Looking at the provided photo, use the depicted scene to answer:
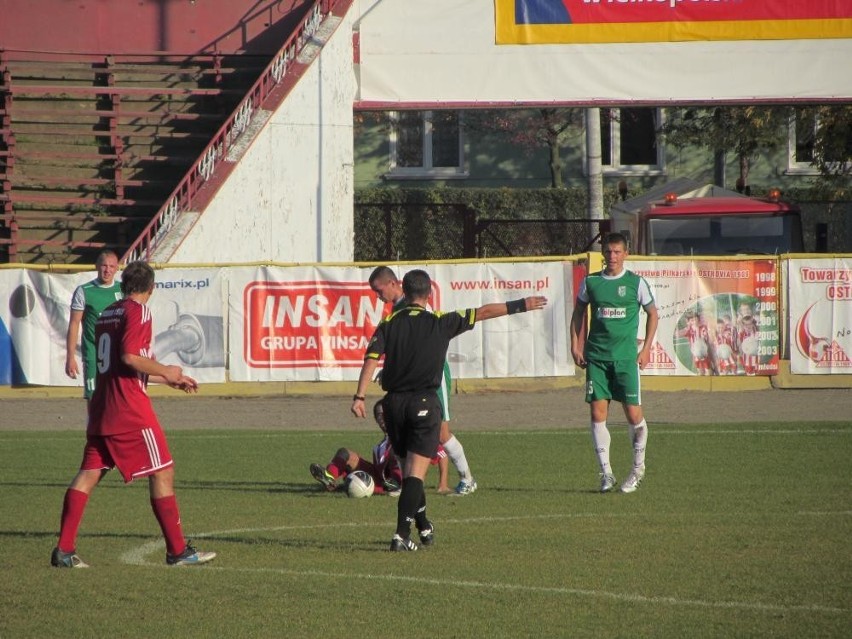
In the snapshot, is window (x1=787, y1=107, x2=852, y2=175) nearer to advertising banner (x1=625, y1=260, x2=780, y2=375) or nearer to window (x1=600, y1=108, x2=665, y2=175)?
window (x1=600, y1=108, x2=665, y2=175)

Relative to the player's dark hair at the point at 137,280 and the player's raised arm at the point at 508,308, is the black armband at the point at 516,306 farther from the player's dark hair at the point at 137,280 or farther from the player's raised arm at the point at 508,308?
the player's dark hair at the point at 137,280

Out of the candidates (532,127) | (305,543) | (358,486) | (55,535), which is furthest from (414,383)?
(532,127)

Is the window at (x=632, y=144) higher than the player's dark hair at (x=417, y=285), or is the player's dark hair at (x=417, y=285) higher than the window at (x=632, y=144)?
the window at (x=632, y=144)

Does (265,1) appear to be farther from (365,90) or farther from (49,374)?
(49,374)

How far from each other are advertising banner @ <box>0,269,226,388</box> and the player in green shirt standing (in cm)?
762

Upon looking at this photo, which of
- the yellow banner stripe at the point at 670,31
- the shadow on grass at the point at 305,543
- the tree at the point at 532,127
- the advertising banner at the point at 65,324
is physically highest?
the tree at the point at 532,127

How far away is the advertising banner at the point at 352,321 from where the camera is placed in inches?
809

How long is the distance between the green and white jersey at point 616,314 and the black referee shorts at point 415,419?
2927 mm

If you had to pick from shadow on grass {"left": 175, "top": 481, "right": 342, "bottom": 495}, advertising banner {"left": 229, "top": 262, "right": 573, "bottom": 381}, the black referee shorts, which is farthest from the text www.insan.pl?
the black referee shorts

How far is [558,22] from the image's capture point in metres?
25.0

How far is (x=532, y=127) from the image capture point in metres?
42.5

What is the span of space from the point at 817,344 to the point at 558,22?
794 centimetres

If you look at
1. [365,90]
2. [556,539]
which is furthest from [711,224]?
[556,539]

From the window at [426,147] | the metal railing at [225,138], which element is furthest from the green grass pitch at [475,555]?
the window at [426,147]
